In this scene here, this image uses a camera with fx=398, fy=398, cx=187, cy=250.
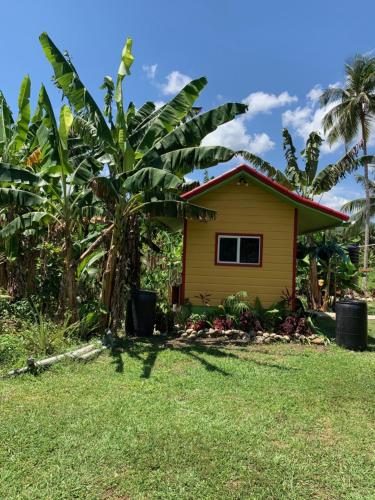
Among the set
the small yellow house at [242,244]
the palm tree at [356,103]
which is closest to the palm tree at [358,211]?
the palm tree at [356,103]

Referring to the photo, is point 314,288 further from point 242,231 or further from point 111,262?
point 111,262

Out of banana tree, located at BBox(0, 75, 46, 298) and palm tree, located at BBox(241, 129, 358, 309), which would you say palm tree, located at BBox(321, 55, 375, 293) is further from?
banana tree, located at BBox(0, 75, 46, 298)

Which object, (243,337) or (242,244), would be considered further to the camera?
(242,244)

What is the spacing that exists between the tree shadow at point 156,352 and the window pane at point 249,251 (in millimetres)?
3043

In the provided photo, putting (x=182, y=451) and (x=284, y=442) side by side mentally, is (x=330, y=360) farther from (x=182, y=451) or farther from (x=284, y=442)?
(x=182, y=451)

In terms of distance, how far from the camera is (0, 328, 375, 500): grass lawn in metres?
3.35

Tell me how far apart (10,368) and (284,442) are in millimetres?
4493

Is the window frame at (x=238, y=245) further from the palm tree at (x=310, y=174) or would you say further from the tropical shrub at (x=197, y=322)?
the palm tree at (x=310, y=174)

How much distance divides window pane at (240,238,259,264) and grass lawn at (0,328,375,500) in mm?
4159

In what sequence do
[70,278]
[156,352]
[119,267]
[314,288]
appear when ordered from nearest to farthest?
1. [156,352]
2. [70,278]
3. [119,267]
4. [314,288]

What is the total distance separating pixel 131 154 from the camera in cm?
860

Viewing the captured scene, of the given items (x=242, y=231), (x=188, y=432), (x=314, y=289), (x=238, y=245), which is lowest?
(x=188, y=432)

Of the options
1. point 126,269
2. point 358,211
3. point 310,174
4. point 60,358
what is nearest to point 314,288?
point 310,174

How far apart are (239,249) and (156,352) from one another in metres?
4.17
